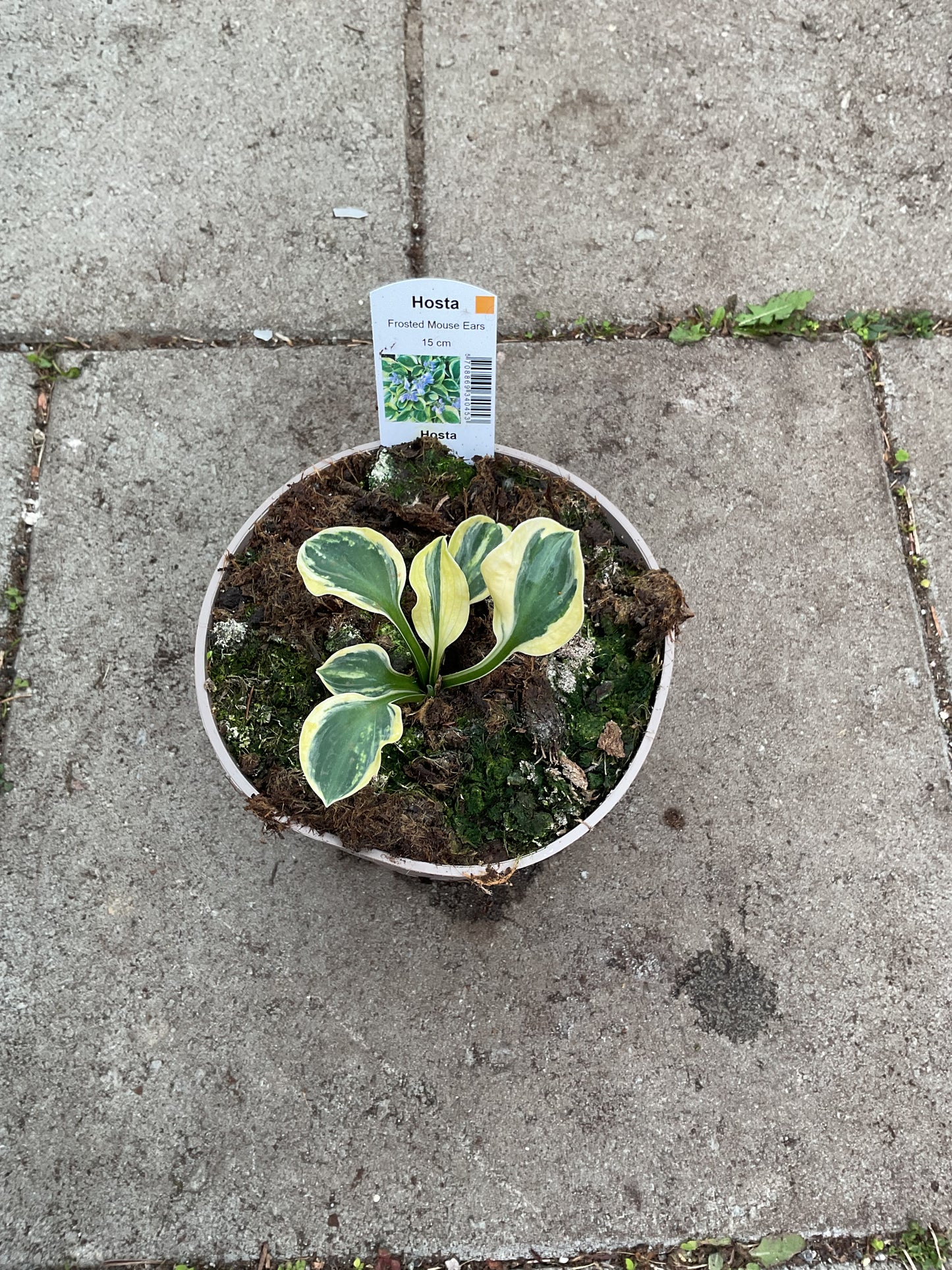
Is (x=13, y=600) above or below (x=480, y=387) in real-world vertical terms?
below

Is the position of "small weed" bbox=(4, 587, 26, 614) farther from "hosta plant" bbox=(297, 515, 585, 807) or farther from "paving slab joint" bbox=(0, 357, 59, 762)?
"hosta plant" bbox=(297, 515, 585, 807)

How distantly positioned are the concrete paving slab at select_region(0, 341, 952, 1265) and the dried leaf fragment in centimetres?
42

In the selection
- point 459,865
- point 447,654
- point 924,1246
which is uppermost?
point 447,654

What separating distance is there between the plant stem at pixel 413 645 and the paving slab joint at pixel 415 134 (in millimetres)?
1000

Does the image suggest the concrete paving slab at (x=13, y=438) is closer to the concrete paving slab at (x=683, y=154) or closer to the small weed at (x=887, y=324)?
the concrete paving slab at (x=683, y=154)

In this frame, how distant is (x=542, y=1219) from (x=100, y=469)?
5.12 ft

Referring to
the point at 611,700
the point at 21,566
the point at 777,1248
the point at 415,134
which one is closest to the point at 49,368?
the point at 21,566

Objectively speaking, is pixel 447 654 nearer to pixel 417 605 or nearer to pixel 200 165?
pixel 417 605

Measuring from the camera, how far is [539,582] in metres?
1.03

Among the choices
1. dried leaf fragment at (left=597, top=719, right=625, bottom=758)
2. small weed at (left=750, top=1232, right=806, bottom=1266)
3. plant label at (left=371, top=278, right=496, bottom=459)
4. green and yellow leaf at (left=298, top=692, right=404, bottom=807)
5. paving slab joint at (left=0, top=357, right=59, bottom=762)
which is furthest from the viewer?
paving slab joint at (left=0, top=357, right=59, bottom=762)

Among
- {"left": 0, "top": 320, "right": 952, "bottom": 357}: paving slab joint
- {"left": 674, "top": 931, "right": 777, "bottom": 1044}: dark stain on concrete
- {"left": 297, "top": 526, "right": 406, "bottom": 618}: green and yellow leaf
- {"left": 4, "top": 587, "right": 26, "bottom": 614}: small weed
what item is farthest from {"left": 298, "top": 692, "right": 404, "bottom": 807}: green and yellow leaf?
{"left": 0, "top": 320, "right": 952, "bottom": 357}: paving slab joint

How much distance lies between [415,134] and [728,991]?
6.09 ft

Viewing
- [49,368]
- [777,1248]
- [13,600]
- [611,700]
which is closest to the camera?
[611,700]

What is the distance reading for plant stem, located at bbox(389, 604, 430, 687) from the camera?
1.12 meters
